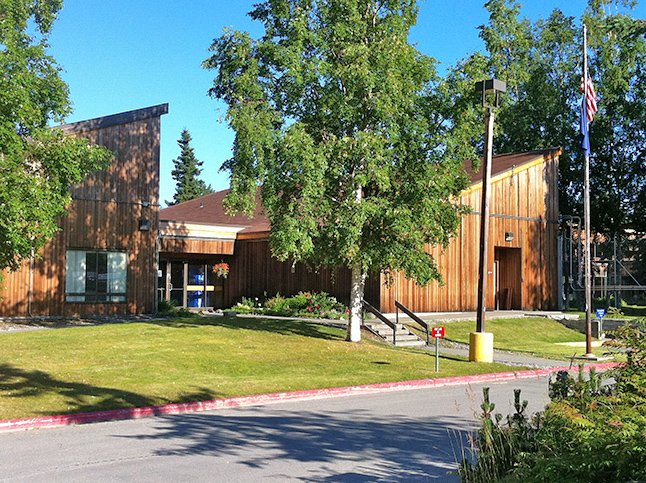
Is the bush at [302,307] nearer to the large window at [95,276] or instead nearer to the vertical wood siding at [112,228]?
the vertical wood siding at [112,228]

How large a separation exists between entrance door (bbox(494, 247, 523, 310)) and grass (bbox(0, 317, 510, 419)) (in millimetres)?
12991

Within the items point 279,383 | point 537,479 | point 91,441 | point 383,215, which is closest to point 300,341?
point 383,215

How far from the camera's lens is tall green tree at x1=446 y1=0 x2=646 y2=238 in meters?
39.1

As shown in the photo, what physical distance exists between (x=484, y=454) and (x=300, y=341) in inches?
541

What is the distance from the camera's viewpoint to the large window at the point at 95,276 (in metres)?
25.1

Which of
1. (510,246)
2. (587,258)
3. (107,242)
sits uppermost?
(510,246)

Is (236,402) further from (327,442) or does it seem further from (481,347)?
(481,347)

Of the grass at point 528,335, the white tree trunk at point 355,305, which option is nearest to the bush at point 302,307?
the grass at point 528,335

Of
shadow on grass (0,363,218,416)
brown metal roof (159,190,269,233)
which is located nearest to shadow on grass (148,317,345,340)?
brown metal roof (159,190,269,233)

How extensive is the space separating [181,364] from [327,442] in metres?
7.70

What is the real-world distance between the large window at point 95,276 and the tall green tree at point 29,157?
813 cm

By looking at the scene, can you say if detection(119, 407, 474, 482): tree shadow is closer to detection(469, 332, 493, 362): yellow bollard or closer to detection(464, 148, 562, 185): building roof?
detection(469, 332, 493, 362): yellow bollard

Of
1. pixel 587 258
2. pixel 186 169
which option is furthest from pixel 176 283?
pixel 186 169

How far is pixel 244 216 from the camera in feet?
101
